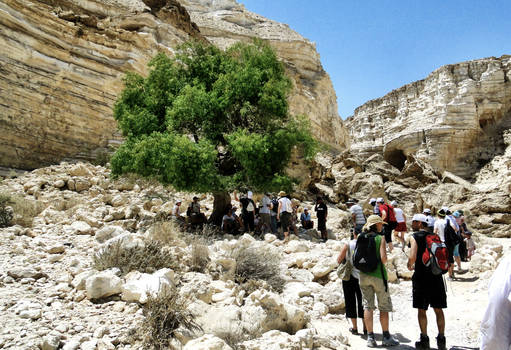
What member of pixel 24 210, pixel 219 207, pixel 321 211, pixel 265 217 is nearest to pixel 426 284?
pixel 321 211

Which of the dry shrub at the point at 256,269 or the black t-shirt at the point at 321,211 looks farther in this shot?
the black t-shirt at the point at 321,211

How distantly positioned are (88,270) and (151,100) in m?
7.76

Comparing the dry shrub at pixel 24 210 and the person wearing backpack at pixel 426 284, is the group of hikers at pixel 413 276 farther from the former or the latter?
the dry shrub at pixel 24 210

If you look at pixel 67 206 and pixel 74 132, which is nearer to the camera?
pixel 67 206

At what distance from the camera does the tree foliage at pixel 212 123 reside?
Answer: 976 cm

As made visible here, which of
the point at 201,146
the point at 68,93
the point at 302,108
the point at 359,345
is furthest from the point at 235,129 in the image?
the point at 302,108

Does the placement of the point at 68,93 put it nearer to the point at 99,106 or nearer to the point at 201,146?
the point at 99,106

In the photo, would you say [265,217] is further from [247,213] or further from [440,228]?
[440,228]

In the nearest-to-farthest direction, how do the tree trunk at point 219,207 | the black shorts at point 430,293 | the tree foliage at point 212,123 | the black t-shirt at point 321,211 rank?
the black shorts at point 430,293, the tree foliage at point 212,123, the black t-shirt at point 321,211, the tree trunk at point 219,207

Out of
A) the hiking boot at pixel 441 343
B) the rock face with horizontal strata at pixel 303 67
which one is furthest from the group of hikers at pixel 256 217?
the rock face with horizontal strata at pixel 303 67

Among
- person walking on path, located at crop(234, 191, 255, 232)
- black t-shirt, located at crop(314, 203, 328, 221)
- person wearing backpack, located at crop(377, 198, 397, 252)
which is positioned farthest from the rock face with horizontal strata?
person wearing backpack, located at crop(377, 198, 397, 252)

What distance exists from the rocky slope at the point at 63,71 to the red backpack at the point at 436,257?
15.6m

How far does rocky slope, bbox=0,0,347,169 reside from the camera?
14.3 metres

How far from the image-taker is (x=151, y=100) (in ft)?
38.0
